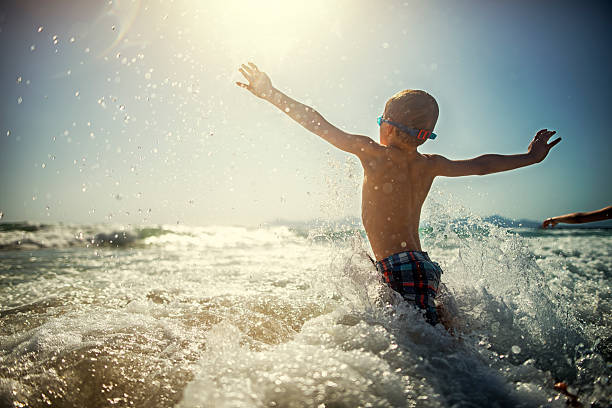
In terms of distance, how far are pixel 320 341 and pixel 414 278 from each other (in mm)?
889

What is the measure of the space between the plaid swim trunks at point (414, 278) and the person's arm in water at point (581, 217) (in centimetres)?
115

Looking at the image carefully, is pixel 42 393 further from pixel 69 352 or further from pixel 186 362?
pixel 186 362

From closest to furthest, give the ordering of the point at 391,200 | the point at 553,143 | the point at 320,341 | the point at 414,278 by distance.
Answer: the point at 320,341, the point at 414,278, the point at 391,200, the point at 553,143

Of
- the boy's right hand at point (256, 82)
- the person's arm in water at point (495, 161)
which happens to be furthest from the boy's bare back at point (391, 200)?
the boy's right hand at point (256, 82)

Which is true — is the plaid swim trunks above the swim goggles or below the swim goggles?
below

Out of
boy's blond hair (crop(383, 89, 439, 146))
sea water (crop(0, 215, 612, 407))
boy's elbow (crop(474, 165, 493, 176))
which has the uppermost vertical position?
boy's blond hair (crop(383, 89, 439, 146))

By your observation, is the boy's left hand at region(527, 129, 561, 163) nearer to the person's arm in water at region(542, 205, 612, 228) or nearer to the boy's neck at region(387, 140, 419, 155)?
the person's arm in water at region(542, 205, 612, 228)

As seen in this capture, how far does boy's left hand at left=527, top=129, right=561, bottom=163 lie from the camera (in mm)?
2914

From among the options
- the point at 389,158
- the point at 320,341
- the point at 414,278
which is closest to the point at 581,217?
the point at 414,278

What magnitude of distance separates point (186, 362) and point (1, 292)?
3482 millimetres

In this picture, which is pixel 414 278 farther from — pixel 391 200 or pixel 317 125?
pixel 317 125

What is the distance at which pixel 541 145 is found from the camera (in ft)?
9.77

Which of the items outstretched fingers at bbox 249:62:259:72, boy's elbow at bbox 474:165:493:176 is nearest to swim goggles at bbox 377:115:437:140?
boy's elbow at bbox 474:165:493:176

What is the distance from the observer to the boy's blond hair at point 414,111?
97.7 inches
